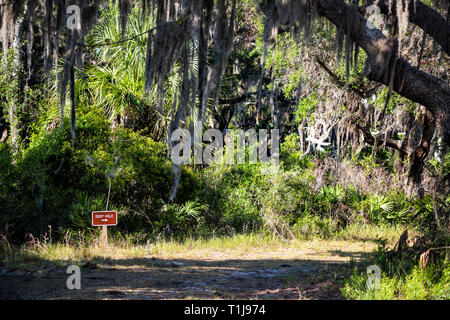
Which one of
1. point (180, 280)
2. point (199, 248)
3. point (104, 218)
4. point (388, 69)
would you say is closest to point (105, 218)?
point (104, 218)

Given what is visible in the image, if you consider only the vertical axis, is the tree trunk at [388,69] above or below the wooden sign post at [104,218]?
above

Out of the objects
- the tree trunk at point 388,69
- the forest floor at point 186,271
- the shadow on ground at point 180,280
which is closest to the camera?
the shadow on ground at point 180,280

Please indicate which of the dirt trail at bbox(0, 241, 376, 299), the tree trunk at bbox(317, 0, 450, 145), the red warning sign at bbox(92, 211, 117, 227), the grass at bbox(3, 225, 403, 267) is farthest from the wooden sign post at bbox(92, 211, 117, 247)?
the tree trunk at bbox(317, 0, 450, 145)

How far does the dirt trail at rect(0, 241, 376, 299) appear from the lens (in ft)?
20.3

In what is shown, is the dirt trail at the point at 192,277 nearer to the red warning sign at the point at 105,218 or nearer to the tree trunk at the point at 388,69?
the red warning sign at the point at 105,218

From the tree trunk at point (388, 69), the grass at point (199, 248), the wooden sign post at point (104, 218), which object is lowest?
the grass at point (199, 248)

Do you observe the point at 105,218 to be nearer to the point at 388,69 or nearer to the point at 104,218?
the point at 104,218

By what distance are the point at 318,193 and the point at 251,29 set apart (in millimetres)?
8612

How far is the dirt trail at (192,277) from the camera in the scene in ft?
20.3

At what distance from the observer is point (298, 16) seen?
6.53 metres

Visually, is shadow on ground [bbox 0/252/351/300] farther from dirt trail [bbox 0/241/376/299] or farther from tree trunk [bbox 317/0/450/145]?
tree trunk [bbox 317/0/450/145]

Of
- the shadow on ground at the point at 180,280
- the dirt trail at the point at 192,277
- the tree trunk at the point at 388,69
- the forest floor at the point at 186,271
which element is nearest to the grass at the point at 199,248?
the forest floor at the point at 186,271

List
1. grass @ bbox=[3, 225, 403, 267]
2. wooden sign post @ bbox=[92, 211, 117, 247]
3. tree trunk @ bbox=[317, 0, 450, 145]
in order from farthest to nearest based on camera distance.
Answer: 1. wooden sign post @ bbox=[92, 211, 117, 247]
2. grass @ bbox=[3, 225, 403, 267]
3. tree trunk @ bbox=[317, 0, 450, 145]

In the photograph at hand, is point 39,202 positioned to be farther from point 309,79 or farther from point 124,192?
point 309,79
